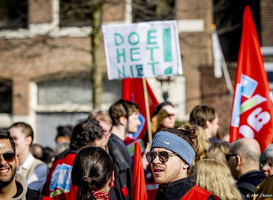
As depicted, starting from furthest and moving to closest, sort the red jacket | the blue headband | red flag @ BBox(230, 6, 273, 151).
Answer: red flag @ BBox(230, 6, 273, 151) → the red jacket → the blue headband

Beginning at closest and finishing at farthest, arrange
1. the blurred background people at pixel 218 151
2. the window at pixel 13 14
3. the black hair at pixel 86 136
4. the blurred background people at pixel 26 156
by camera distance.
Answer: the black hair at pixel 86 136, the blurred background people at pixel 218 151, the blurred background people at pixel 26 156, the window at pixel 13 14

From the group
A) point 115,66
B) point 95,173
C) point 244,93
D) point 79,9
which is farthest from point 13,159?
point 79,9

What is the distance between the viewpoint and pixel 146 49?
5.72 metres

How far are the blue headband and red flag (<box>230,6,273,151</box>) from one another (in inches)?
85.3

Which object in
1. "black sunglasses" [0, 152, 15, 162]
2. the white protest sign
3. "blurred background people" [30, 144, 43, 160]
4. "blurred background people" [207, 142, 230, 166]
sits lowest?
"blurred background people" [30, 144, 43, 160]

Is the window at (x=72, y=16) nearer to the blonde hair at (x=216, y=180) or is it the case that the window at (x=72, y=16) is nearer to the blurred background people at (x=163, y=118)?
the blurred background people at (x=163, y=118)

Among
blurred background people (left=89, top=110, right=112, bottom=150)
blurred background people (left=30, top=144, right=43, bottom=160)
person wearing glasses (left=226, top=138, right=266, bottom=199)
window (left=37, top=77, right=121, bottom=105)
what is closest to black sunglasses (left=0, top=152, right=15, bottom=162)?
blurred background people (left=89, top=110, right=112, bottom=150)

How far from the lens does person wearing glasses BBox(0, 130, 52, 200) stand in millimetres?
3252

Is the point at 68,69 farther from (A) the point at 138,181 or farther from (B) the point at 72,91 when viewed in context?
(A) the point at 138,181

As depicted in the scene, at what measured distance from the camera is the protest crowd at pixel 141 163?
3.24m

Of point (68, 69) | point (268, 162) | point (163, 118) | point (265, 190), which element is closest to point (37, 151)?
point (163, 118)

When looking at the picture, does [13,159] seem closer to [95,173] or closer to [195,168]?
[95,173]

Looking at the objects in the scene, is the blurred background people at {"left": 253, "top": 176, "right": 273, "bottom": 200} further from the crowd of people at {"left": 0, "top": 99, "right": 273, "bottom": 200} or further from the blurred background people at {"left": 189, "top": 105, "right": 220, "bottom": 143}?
the blurred background people at {"left": 189, "top": 105, "right": 220, "bottom": 143}

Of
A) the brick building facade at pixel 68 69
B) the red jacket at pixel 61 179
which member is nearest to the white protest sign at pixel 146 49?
the red jacket at pixel 61 179
